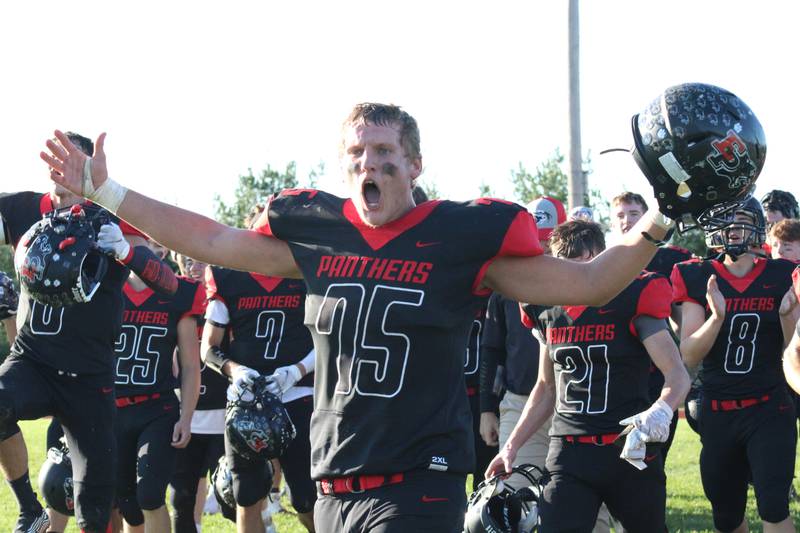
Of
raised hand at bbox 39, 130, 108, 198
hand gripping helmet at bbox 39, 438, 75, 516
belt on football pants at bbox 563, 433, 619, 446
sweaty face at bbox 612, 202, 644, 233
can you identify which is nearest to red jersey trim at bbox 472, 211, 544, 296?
raised hand at bbox 39, 130, 108, 198

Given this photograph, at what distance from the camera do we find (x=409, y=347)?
3.75m

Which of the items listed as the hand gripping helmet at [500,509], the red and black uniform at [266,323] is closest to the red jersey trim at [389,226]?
the hand gripping helmet at [500,509]

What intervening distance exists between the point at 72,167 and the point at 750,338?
4.48 metres

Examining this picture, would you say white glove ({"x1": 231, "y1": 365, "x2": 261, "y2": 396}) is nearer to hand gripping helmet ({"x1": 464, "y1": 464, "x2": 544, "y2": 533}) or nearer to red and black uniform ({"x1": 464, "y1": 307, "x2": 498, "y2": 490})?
red and black uniform ({"x1": 464, "y1": 307, "x2": 498, "y2": 490})

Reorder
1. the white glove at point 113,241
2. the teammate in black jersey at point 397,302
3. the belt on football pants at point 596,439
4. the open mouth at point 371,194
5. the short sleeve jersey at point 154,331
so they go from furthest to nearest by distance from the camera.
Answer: the short sleeve jersey at point 154,331 → the white glove at point 113,241 → the belt on football pants at point 596,439 → the open mouth at point 371,194 → the teammate in black jersey at point 397,302

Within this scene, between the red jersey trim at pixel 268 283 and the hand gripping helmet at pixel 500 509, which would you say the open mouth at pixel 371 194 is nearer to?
the hand gripping helmet at pixel 500 509

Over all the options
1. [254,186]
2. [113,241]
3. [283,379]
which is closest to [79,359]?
[113,241]

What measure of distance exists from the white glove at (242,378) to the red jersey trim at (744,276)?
2.98 metres

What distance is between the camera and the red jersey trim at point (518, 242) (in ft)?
12.4

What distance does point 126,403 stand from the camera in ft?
24.6

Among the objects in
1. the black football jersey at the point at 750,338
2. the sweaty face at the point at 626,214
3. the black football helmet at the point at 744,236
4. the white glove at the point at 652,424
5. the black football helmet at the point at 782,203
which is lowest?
the white glove at the point at 652,424

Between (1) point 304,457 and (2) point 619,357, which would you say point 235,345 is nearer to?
(1) point 304,457

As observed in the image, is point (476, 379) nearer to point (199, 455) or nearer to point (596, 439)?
point (199, 455)

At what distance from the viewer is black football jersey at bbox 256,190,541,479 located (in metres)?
3.74
